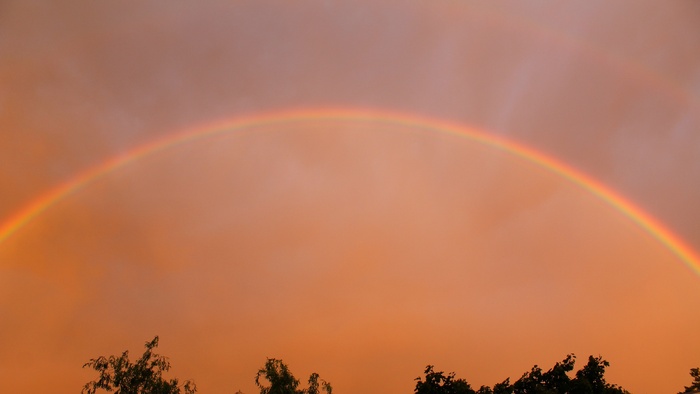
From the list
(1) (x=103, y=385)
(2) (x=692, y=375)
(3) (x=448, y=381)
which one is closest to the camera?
(3) (x=448, y=381)

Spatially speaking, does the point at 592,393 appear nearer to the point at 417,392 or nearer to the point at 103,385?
the point at 417,392

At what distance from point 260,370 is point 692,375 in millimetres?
44417

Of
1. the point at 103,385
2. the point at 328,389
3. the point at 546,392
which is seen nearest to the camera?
the point at 546,392

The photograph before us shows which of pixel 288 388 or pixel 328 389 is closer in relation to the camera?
pixel 288 388

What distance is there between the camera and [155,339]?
1762 inches

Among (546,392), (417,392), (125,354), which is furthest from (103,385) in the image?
(546,392)

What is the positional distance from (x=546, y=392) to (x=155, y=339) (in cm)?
3359

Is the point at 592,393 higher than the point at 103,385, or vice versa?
the point at 103,385

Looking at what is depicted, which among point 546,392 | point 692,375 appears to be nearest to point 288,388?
point 546,392

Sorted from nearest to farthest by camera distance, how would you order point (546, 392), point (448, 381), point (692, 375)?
point (546, 392) < point (448, 381) < point (692, 375)

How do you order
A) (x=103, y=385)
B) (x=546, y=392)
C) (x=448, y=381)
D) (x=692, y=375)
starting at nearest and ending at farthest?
(x=546, y=392)
(x=448, y=381)
(x=103, y=385)
(x=692, y=375)

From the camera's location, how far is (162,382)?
1741 inches

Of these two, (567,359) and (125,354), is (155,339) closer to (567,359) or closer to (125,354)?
(125,354)

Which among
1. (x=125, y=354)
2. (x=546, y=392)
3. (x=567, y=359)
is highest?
(x=125, y=354)
